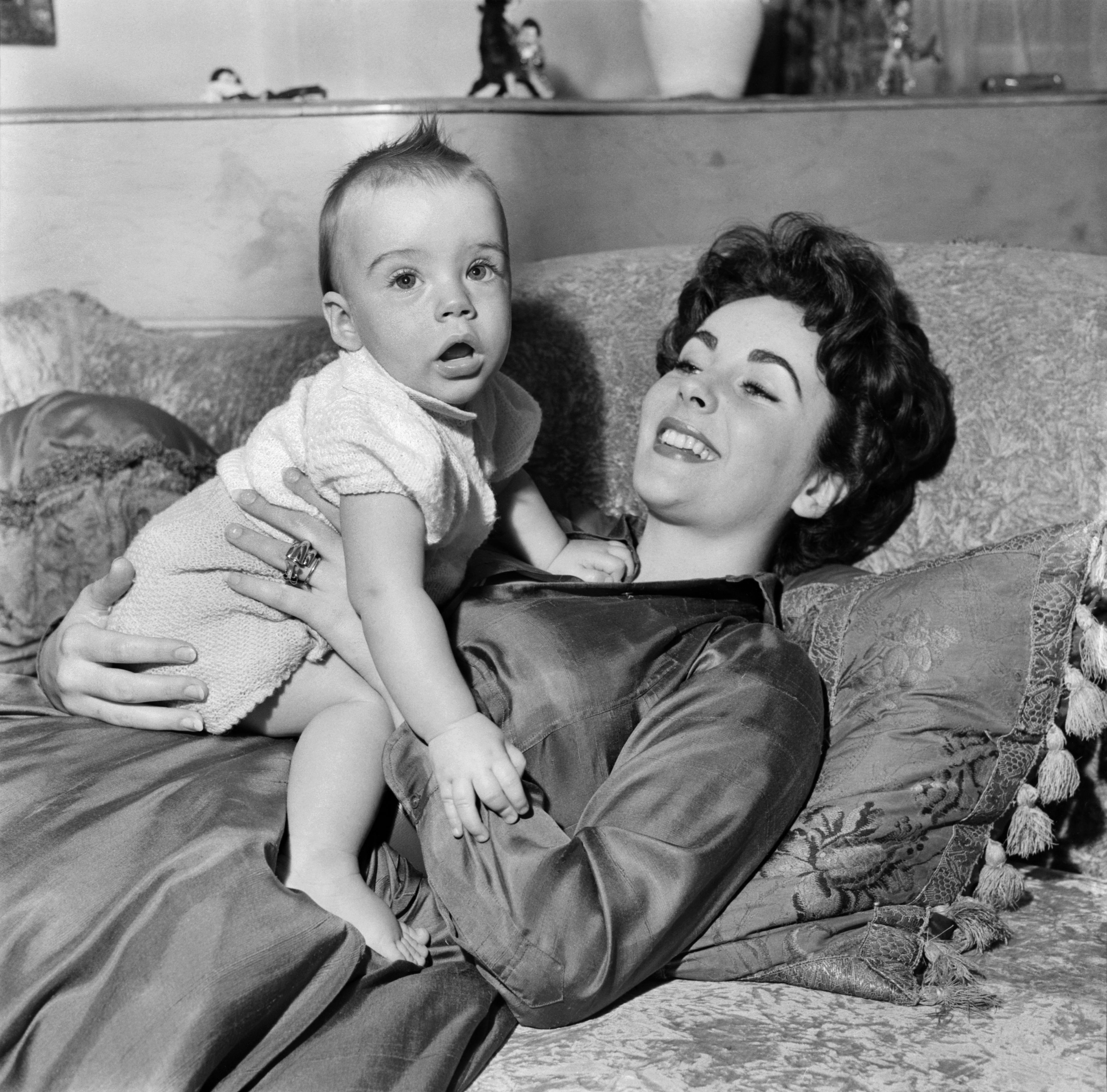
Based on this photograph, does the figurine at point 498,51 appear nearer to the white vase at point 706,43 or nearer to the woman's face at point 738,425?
the white vase at point 706,43

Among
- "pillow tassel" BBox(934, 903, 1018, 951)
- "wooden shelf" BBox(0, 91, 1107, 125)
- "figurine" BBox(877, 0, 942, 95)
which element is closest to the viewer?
"pillow tassel" BBox(934, 903, 1018, 951)

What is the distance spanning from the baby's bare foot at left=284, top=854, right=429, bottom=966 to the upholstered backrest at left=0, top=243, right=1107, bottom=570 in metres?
0.83

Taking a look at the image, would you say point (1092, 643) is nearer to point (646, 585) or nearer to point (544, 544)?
point (646, 585)

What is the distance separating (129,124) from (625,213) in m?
1.18

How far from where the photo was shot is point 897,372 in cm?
165

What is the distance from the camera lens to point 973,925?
1.37 m

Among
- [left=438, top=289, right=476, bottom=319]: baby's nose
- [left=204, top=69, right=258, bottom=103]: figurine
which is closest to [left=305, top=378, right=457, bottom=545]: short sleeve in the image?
[left=438, top=289, right=476, bottom=319]: baby's nose

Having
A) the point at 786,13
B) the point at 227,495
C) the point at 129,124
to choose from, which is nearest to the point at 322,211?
the point at 227,495

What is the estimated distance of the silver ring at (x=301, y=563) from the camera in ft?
4.62

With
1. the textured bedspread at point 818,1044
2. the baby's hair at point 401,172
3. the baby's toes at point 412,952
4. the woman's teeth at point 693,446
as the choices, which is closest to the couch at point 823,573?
the textured bedspread at point 818,1044

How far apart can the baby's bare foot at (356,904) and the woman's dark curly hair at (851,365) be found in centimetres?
78

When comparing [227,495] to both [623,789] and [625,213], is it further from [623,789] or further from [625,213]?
[625,213]

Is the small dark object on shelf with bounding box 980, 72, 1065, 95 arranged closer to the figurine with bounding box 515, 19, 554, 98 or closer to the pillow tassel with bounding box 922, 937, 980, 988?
the figurine with bounding box 515, 19, 554, 98

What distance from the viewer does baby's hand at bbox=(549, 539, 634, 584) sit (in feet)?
5.31
